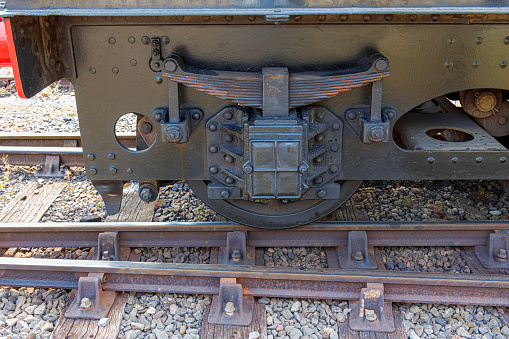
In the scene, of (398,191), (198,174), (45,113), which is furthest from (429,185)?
(45,113)

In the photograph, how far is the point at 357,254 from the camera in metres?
3.56

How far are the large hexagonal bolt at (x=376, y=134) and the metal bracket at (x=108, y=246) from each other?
1935mm

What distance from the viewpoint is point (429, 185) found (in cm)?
479

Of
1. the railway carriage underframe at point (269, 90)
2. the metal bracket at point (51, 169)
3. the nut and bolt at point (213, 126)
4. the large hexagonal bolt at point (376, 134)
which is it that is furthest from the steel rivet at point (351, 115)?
the metal bracket at point (51, 169)

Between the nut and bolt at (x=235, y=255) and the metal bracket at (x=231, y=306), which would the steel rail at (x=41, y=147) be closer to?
the nut and bolt at (x=235, y=255)

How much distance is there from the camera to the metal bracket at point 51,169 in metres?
5.09

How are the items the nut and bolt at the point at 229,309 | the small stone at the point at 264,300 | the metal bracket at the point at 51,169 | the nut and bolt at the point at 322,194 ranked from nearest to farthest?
the nut and bolt at the point at 229,309
the small stone at the point at 264,300
the nut and bolt at the point at 322,194
the metal bracket at the point at 51,169

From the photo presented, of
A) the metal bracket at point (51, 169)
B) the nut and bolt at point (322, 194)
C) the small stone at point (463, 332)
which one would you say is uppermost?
the nut and bolt at point (322, 194)

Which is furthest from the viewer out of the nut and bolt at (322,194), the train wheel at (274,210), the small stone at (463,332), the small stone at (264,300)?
the train wheel at (274,210)

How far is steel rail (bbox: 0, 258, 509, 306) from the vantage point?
10.4ft

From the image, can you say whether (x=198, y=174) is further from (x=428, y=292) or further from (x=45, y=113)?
(x=45, y=113)

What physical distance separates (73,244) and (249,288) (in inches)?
57.3

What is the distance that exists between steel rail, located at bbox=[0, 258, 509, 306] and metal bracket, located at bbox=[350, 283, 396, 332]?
0.20 feet

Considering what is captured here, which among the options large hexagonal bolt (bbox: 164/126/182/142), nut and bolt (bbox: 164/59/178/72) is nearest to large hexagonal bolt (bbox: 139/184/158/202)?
large hexagonal bolt (bbox: 164/126/182/142)
